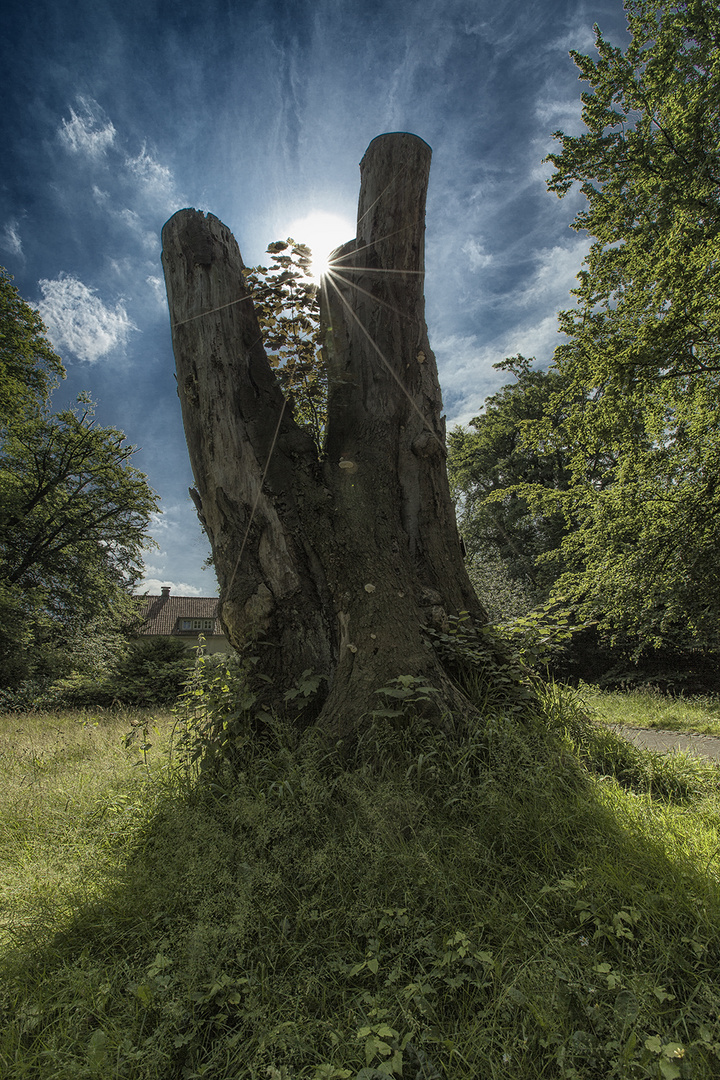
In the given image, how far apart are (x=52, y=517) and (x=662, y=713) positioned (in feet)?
57.0

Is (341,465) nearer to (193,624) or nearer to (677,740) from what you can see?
(677,740)

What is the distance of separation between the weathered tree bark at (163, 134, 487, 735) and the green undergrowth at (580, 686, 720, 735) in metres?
4.22

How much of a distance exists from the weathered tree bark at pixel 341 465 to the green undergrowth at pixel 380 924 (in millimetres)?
760

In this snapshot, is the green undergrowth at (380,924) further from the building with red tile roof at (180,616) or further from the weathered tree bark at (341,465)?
the building with red tile roof at (180,616)

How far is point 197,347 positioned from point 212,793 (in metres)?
3.67

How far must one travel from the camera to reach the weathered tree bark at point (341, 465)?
358 centimetres

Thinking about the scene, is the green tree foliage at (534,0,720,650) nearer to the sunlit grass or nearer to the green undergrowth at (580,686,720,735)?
the green undergrowth at (580,686,720,735)

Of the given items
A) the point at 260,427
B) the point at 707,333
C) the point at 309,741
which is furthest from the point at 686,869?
the point at 707,333

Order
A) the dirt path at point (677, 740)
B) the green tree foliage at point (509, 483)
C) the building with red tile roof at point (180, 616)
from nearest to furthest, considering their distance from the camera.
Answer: the dirt path at point (677, 740), the green tree foliage at point (509, 483), the building with red tile roof at point (180, 616)

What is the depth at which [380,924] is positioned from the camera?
5.73 feet

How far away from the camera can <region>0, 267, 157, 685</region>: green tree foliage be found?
42.3 feet

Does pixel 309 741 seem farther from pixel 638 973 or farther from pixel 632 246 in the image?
pixel 632 246

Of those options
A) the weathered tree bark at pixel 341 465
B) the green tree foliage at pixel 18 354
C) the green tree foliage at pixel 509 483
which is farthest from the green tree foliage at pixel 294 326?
the green tree foliage at pixel 509 483

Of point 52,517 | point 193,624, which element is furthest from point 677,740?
point 193,624
